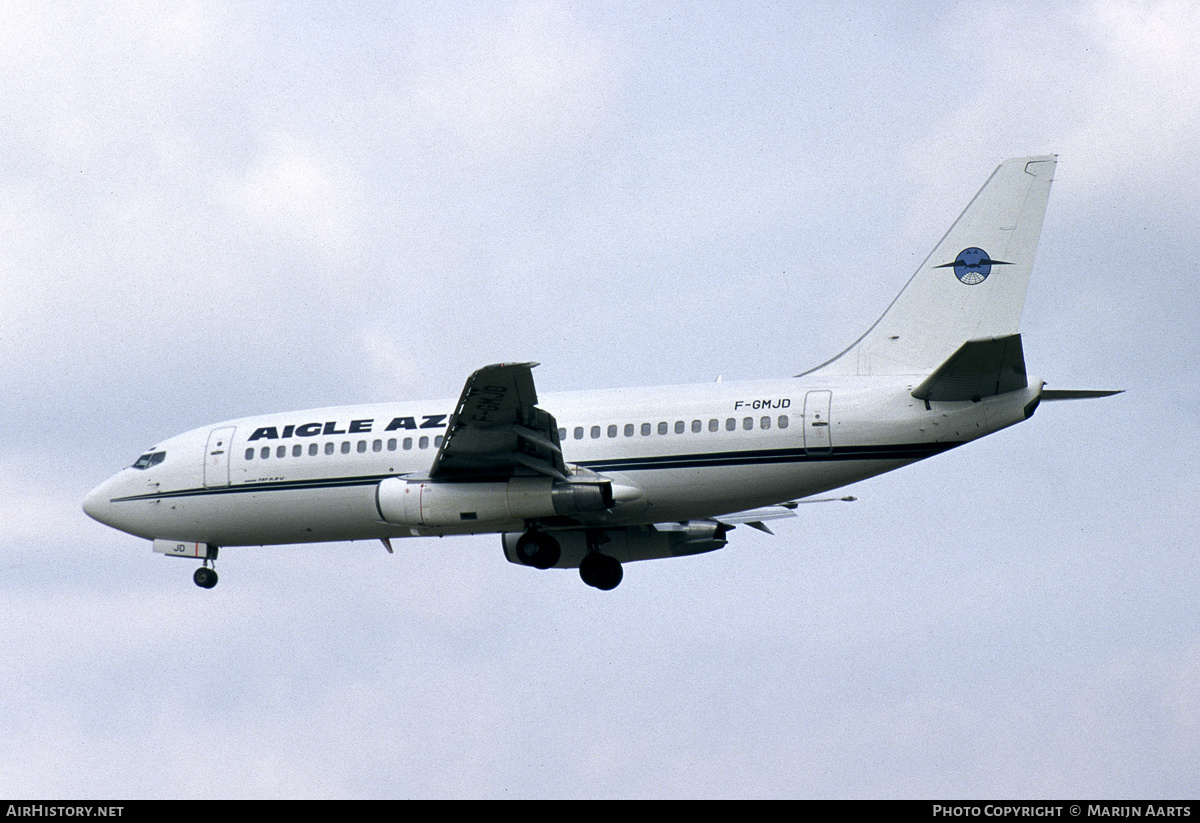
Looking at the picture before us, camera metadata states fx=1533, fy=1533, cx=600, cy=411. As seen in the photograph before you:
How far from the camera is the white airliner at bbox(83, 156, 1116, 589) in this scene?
27422 millimetres

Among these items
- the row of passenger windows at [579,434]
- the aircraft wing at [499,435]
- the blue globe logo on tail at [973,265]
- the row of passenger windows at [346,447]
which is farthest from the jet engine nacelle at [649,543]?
the blue globe logo on tail at [973,265]

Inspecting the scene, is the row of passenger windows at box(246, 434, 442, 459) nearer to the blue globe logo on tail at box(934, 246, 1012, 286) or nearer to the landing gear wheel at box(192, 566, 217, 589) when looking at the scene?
the landing gear wheel at box(192, 566, 217, 589)

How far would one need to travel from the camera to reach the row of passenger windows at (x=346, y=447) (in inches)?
1237

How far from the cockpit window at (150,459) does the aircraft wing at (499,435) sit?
8.44m

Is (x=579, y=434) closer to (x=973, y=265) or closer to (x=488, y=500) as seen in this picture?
(x=488, y=500)

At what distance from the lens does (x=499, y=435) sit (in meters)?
28.7

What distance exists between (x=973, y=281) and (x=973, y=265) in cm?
31

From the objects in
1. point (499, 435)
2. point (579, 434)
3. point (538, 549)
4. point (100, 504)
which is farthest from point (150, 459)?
point (579, 434)

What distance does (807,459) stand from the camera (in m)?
28.1

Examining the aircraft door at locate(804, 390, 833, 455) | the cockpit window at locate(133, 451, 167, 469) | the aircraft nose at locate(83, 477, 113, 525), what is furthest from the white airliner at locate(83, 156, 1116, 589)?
the aircraft nose at locate(83, 477, 113, 525)

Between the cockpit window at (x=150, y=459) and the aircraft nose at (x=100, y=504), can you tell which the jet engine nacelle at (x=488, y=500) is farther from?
the aircraft nose at (x=100, y=504)

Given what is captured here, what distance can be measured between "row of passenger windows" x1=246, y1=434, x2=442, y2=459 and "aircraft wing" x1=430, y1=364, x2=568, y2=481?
1.97 meters
